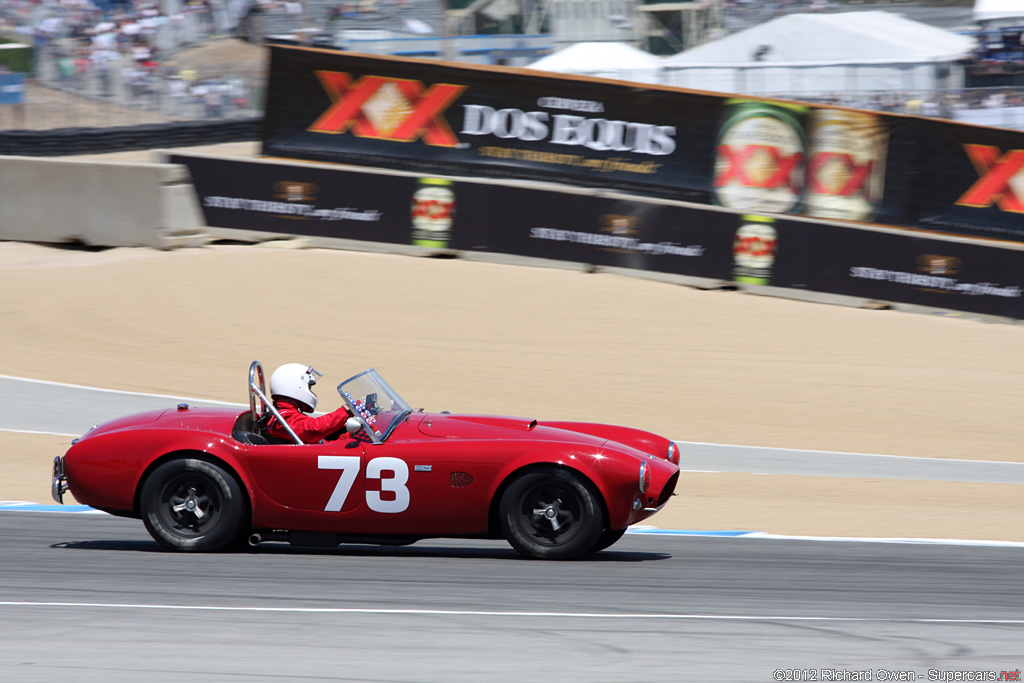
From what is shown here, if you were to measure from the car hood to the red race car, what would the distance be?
1 centimetres

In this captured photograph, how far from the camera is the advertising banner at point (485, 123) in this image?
17.0 metres

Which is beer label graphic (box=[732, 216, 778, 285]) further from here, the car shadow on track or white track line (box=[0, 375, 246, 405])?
the car shadow on track

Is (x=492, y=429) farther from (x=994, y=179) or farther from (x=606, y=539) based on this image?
(x=994, y=179)

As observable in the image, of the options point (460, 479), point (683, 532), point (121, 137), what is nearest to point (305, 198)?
point (121, 137)

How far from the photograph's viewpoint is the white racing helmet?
6.30 meters

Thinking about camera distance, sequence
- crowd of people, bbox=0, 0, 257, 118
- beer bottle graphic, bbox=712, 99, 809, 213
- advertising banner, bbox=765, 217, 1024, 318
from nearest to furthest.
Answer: advertising banner, bbox=765, 217, 1024, 318 < beer bottle graphic, bbox=712, 99, 809, 213 < crowd of people, bbox=0, 0, 257, 118

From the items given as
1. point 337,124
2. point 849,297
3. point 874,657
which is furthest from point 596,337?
point 874,657

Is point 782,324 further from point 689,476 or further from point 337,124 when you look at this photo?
point 337,124

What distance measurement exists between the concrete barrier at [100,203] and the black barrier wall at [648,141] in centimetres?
235

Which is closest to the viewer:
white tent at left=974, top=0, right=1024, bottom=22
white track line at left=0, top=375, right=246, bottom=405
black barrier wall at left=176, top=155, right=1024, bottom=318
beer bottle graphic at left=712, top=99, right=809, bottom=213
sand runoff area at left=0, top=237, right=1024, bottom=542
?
sand runoff area at left=0, top=237, right=1024, bottom=542

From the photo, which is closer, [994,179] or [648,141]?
[994,179]

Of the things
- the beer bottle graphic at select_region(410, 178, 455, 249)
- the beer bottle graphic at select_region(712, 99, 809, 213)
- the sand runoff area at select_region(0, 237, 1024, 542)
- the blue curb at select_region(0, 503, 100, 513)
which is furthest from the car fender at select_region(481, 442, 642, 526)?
Result: the beer bottle graphic at select_region(712, 99, 809, 213)

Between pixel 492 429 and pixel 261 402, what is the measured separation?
1.24m

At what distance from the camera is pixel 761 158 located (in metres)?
16.7
